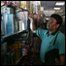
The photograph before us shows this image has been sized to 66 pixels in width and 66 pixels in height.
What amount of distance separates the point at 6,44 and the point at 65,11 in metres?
0.94


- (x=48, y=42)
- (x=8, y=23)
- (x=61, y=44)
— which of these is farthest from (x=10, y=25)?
(x=61, y=44)

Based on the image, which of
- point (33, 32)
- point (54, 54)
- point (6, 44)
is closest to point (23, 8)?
point (33, 32)

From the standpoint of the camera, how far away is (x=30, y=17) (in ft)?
9.04

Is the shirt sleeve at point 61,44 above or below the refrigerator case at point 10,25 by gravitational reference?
below

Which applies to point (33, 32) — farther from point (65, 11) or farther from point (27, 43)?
point (65, 11)

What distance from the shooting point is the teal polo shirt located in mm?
2689

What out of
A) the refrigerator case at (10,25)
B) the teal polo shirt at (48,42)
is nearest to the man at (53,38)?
the teal polo shirt at (48,42)

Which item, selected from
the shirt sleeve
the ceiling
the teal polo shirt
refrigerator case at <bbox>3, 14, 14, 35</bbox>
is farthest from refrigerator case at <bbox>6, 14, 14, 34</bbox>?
the shirt sleeve

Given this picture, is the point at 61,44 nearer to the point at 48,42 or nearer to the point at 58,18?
the point at 48,42

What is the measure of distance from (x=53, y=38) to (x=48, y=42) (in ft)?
0.29

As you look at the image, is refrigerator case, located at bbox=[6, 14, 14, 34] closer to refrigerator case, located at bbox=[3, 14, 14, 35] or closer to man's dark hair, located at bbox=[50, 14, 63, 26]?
refrigerator case, located at bbox=[3, 14, 14, 35]

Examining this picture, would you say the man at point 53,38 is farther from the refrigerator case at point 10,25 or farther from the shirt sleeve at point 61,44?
the refrigerator case at point 10,25

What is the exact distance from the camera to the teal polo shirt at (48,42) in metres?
2.69

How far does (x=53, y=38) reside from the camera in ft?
8.91
